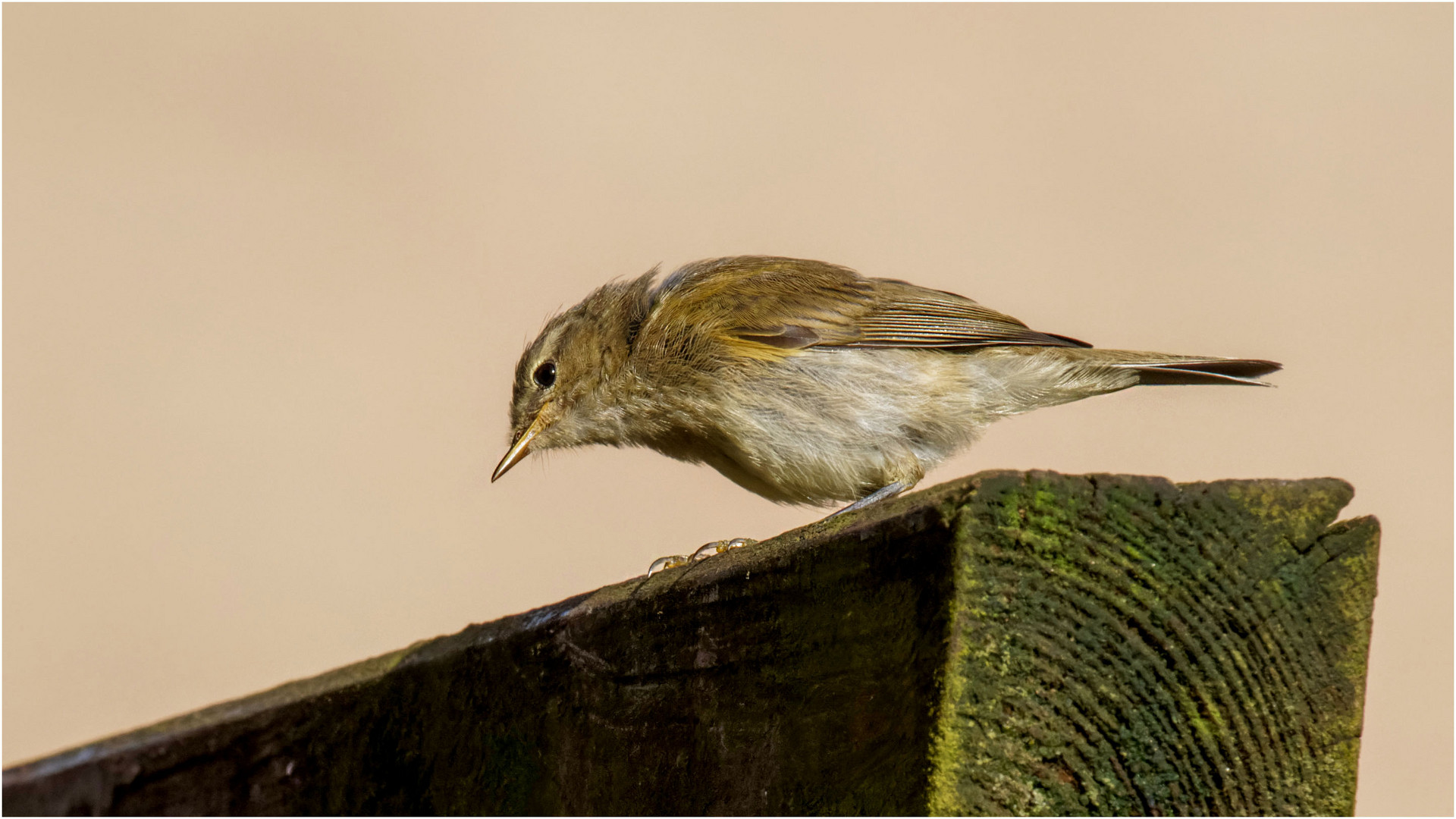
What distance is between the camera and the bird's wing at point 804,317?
14.6 ft

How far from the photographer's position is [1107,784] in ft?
5.09

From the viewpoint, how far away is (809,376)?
14.2 feet

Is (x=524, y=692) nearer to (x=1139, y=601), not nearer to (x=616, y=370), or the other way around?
(x=1139, y=601)

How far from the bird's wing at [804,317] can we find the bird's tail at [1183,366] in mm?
134

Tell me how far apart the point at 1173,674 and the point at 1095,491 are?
0.23 meters

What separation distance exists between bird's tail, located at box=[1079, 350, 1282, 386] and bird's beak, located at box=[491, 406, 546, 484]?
6.48 ft

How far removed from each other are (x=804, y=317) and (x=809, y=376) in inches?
12.1

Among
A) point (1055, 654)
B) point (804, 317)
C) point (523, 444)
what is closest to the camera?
point (1055, 654)

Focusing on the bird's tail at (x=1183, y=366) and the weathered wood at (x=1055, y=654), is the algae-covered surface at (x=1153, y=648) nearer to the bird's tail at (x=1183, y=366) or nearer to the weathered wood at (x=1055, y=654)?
the weathered wood at (x=1055, y=654)

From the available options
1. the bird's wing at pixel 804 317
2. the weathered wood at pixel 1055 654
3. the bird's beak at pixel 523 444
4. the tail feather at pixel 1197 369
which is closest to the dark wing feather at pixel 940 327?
the bird's wing at pixel 804 317

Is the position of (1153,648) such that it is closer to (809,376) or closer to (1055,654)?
(1055,654)

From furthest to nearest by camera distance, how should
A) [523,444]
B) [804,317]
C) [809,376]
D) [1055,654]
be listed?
[523,444], [804,317], [809,376], [1055,654]

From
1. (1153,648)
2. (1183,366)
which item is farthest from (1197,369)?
(1153,648)

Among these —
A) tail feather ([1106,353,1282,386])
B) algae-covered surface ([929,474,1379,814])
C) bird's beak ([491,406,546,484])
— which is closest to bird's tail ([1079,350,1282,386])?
tail feather ([1106,353,1282,386])
